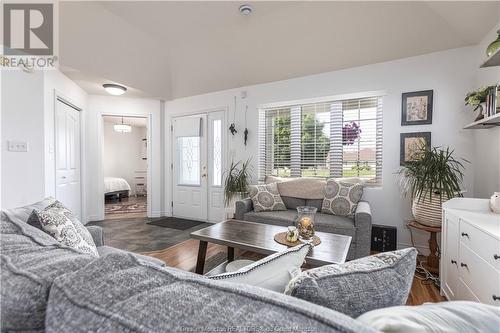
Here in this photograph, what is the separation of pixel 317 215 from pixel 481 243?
153cm

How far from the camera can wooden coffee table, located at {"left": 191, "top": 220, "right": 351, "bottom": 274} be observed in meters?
1.59

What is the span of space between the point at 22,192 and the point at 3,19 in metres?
1.86

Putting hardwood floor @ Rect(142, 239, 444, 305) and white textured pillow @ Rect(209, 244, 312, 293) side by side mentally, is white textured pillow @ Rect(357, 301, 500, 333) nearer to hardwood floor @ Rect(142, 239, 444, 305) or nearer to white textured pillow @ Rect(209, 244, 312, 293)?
white textured pillow @ Rect(209, 244, 312, 293)

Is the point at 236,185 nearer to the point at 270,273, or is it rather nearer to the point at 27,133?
the point at 27,133

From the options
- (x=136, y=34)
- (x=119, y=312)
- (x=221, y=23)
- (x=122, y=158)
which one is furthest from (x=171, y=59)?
(x=122, y=158)

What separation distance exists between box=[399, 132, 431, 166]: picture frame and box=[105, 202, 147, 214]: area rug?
505 cm

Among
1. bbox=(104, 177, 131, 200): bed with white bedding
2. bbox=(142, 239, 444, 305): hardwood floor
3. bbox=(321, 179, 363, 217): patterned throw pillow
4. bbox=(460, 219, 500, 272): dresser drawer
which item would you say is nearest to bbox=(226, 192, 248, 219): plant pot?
bbox=(142, 239, 444, 305): hardwood floor

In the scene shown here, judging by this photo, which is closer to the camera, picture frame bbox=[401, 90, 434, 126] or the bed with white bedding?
picture frame bbox=[401, 90, 434, 126]

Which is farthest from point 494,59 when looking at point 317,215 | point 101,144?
Result: point 101,144

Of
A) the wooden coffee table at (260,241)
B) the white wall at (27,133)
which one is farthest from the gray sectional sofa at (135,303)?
the white wall at (27,133)

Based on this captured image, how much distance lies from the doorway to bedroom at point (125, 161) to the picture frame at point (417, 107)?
5.79 m

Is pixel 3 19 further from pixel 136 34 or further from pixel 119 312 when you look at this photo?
pixel 119 312

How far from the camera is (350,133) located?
321 cm

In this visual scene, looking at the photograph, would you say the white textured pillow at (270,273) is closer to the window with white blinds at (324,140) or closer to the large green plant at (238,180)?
the window with white blinds at (324,140)
